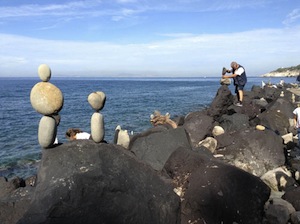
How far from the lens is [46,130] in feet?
17.5

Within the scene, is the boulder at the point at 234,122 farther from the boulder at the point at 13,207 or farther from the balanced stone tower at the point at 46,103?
the balanced stone tower at the point at 46,103

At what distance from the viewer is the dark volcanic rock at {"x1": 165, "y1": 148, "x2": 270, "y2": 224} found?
6.24 metres

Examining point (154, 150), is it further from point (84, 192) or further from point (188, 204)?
point (84, 192)

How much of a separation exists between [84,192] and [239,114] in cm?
1233

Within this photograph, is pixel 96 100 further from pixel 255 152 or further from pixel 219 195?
pixel 255 152

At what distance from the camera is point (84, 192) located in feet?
16.5

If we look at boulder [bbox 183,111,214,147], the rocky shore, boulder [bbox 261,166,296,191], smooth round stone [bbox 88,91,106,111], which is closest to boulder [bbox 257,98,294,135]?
boulder [bbox 183,111,214,147]

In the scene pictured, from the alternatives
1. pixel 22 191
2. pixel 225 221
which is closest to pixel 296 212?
pixel 225 221

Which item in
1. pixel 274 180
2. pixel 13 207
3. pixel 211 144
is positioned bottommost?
pixel 274 180

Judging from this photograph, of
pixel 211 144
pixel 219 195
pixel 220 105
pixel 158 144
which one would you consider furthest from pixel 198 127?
pixel 219 195

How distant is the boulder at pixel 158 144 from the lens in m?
9.55

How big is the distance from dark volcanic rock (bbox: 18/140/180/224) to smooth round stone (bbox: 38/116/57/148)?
16 centimetres

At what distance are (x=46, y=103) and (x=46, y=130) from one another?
0.46 metres

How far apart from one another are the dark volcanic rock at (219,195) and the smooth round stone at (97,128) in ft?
7.29
